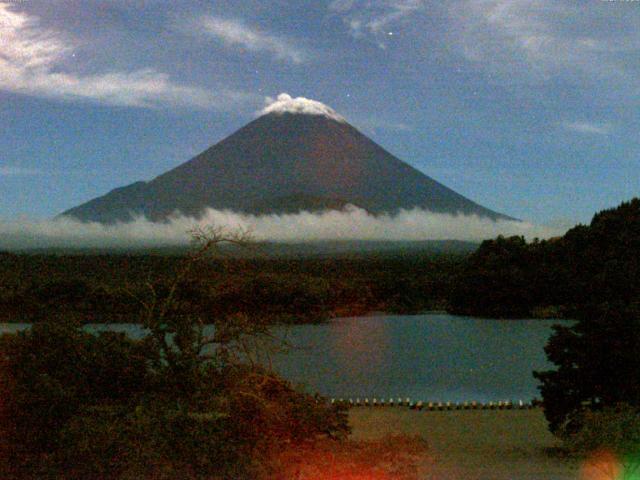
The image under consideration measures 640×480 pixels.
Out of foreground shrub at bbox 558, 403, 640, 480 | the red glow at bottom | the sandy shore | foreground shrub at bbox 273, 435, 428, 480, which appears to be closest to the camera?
foreground shrub at bbox 273, 435, 428, 480

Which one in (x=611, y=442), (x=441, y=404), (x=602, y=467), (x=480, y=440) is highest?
(x=611, y=442)

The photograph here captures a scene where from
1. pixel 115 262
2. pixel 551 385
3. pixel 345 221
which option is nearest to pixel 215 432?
pixel 551 385

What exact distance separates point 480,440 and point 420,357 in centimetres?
1283

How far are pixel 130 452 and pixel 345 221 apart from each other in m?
54.6

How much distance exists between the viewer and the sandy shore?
7.27 metres

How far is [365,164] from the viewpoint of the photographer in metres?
66.9

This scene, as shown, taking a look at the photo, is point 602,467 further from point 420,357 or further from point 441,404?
point 420,357

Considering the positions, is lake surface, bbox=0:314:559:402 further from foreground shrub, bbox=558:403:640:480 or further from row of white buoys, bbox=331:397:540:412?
foreground shrub, bbox=558:403:640:480

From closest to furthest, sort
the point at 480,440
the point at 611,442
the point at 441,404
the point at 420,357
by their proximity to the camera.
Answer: the point at 611,442 → the point at 480,440 → the point at 441,404 → the point at 420,357

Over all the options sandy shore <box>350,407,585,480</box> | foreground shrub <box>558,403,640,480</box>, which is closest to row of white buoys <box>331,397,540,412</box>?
sandy shore <box>350,407,585,480</box>

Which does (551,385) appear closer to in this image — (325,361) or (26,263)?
(325,361)

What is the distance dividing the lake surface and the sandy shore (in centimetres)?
210

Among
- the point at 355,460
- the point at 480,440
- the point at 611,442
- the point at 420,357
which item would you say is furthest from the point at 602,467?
the point at 420,357

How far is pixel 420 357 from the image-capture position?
24203mm
